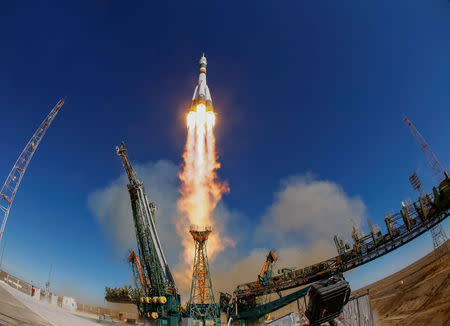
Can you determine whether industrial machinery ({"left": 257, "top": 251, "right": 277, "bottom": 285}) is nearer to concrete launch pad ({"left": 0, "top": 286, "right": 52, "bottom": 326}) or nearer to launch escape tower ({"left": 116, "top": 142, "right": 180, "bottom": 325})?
launch escape tower ({"left": 116, "top": 142, "right": 180, "bottom": 325})

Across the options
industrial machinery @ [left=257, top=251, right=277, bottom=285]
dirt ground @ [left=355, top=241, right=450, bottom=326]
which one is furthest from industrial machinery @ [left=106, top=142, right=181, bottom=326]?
Result: dirt ground @ [left=355, top=241, right=450, bottom=326]

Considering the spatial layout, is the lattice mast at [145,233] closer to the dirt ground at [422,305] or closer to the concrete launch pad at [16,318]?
the concrete launch pad at [16,318]

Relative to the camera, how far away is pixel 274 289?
44438mm

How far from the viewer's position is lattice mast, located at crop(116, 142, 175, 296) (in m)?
53.8

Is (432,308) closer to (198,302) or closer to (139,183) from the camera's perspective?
(198,302)

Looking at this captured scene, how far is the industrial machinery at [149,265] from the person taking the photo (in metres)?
51.4

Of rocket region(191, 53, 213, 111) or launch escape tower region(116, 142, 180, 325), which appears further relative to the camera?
rocket region(191, 53, 213, 111)

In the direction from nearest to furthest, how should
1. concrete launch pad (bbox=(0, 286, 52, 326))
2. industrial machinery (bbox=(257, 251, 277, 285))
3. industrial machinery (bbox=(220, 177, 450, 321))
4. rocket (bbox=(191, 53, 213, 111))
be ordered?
concrete launch pad (bbox=(0, 286, 52, 326)), industrial machinery (bbox=(220, 177, 450, 321)), industrial machinery (bbox=(257, 251, 277, 285)), rocket (bbox=(191, 53, 213, 111))

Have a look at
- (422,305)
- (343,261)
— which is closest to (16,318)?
(343,261)

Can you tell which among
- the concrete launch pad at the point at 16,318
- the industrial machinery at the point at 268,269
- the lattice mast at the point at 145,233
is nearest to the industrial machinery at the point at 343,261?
the industrial machinery at the point at 268,269

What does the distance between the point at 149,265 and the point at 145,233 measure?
692 cm

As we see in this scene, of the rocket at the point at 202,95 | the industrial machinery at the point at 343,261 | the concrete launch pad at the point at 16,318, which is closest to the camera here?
the concrete launch pad at the point at 16,318

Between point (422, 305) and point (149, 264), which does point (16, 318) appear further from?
point (422, 305)

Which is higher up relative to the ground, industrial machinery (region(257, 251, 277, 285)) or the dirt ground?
industrial machinery (region(257, 251, 277, 285))
